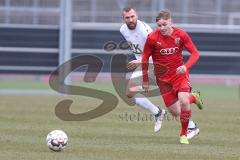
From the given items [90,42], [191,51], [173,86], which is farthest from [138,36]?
[90,42]

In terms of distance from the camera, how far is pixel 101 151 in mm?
10570

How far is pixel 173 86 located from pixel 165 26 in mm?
1008

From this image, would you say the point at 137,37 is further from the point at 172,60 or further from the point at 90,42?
the point at 90,42

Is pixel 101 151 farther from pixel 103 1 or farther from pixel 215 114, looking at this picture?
pixel 103 1

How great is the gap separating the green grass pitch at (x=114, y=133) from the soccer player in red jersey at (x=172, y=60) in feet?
1.82

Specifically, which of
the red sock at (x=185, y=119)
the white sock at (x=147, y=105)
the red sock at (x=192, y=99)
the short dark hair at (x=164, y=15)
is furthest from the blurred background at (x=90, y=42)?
the short dark hair at (x=164, y=15)

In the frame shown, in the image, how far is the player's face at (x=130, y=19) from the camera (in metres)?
13.5

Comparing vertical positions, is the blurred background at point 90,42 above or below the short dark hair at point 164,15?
below

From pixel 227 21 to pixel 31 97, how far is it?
6609 millimetres

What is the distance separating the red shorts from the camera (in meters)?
12.1

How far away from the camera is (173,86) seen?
12.3 meters

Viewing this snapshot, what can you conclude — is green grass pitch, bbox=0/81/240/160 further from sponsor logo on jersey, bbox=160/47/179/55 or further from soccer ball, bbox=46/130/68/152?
sponsor logo on jersey, bbox=160/47/179/55

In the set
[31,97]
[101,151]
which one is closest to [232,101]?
[31,97]

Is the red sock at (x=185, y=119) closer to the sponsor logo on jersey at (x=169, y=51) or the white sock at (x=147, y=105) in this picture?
the sponsor logo on jersey at (x=169, y=51)
